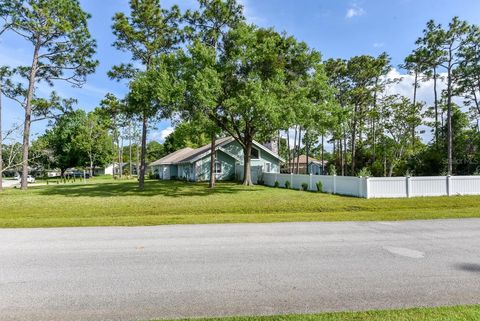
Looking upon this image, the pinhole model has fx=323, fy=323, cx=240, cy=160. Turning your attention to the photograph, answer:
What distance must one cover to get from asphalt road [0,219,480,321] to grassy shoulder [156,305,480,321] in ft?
0.80

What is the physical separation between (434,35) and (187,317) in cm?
3171

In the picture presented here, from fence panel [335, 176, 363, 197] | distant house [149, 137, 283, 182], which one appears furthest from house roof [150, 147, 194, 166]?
fence panel [335, 176, 363, 197]

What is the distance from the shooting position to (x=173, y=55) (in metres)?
22.7

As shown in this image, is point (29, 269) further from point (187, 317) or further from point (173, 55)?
point (173, 55)

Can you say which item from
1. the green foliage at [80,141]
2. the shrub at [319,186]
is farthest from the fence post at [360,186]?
the green foliage at [80,141]

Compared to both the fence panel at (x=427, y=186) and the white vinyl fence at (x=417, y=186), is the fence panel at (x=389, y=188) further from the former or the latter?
the fence panel at (x=427, y=186)

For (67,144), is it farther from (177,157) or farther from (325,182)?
(325,182)

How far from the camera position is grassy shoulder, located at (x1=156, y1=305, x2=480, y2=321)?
147 inches

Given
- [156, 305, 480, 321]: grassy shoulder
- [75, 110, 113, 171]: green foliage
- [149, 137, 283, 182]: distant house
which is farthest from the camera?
[75, 110, 113, 171]: green foliage

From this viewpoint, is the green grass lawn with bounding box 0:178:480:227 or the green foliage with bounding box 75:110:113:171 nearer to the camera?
the green grass lawn with bounding box 0:178:480:227

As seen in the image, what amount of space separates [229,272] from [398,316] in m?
2.75

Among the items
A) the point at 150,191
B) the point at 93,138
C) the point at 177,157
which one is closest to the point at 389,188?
the point at 150,191

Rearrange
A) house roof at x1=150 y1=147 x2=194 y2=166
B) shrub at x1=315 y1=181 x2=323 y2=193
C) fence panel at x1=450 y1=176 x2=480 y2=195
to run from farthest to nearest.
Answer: house roof at x1=150 y1=147 x2=194 y2=166 → shrub at x1=315 y1=181 x2=323 y2=193 → fence panel at x1=450 y1=176 x2=480 y2=195

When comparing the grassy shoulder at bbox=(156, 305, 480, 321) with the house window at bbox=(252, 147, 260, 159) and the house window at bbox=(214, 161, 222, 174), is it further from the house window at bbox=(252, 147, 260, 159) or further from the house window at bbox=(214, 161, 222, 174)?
the house window at bbox=(252, 147, 260, 159)
